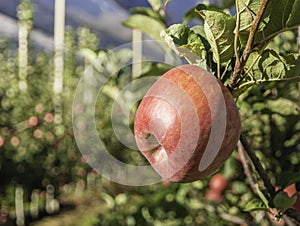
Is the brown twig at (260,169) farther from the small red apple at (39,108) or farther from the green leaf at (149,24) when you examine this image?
the small red apple at (39,108)

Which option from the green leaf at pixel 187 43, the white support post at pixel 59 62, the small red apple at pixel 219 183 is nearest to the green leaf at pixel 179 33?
the green leaf at pixel 187 43

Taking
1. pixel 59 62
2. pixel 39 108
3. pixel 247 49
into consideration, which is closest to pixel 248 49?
pixel 247 49

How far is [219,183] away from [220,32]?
1.16m

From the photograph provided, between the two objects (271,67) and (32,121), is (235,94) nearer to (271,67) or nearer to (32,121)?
(271,67)

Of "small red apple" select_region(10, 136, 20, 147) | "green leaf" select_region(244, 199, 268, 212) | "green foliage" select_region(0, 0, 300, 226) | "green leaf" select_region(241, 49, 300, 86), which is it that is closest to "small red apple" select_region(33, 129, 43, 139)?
"small red apple" select_region(10, 136, 20, 147)

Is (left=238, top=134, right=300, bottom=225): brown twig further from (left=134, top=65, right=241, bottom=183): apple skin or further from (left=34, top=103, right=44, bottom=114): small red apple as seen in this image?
(left=34, top=103, right=44, bottom=114): small red apple

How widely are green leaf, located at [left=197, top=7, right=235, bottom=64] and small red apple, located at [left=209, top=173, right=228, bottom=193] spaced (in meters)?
1.11

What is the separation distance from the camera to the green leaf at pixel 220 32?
0.58 m

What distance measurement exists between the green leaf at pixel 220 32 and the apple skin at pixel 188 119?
0.05 metres

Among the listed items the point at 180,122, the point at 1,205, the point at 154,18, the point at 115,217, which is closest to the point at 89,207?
the point at 1,205

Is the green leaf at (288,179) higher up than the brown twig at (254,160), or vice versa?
the brown twig at (254,160)

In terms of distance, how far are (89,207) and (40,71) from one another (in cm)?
216

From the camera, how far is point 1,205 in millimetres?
4762

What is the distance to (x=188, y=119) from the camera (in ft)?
1.79
